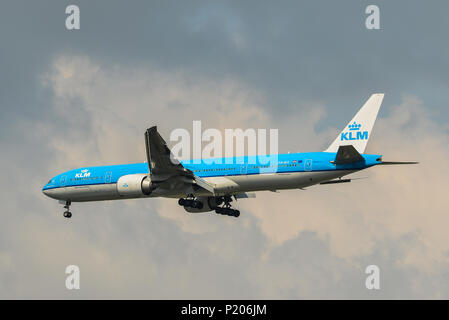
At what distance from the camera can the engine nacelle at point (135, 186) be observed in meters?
70.6

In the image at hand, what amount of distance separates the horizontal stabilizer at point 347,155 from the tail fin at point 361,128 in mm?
4082

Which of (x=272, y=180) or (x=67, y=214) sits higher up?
(x=272, y=180)

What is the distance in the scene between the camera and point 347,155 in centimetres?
6538

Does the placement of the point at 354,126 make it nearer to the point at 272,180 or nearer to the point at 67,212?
the point at 272,180

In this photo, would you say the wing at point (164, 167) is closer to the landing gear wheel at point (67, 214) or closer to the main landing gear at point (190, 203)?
the main landing gear at point (190, 203)

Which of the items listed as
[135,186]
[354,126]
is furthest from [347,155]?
[135,186]

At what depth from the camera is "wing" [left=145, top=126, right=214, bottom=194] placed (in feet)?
221

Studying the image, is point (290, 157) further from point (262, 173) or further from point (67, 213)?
point (67, 213)

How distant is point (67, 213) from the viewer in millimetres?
78000

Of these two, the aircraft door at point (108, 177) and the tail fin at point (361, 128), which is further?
the aircraft door at point (108, 177)

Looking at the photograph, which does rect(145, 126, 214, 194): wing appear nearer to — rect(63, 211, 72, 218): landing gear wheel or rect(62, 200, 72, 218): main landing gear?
rect(62, 200, 72, 218): main landing gear

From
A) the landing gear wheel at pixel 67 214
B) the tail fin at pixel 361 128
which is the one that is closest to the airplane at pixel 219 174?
the tail fin at pixel 361 128

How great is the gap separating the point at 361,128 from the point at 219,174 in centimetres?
1114
